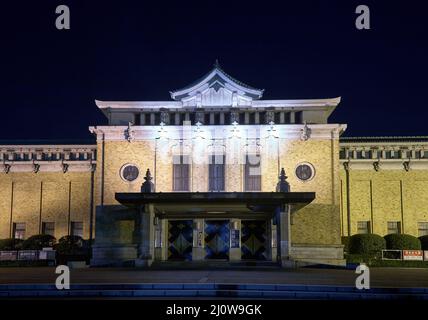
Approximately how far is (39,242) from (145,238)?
12.9m

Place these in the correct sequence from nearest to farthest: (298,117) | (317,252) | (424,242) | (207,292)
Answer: (207,292) → (317,252) → (298,117) → (424,242)

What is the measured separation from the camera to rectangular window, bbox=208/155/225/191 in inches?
1683

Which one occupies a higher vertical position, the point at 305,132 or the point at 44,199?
the point at 305,132

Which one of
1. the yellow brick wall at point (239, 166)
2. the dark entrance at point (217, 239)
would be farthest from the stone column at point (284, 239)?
the yellow brick wall at point (239, 166)

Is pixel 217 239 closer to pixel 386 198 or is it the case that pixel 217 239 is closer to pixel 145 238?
pixel 145 238

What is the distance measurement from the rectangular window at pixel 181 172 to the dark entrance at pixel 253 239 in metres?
4.82

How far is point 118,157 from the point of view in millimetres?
43562

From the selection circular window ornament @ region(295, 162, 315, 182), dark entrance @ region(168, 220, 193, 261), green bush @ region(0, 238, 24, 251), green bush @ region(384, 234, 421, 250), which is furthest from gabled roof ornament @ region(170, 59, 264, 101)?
green bush @ region(0, 238, 24, 251)

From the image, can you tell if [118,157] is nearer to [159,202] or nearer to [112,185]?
[112,185]

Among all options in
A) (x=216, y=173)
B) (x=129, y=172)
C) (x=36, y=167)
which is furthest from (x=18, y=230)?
(x=216, y=173)

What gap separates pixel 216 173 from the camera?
42906mm

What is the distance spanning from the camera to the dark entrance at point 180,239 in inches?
1638

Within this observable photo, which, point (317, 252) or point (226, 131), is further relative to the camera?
point (226, 131)
